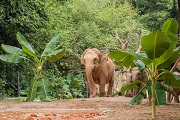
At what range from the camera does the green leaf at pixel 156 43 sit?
638 cm

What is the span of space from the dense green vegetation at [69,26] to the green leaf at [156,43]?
968cm

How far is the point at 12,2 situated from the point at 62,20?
30.6 feet

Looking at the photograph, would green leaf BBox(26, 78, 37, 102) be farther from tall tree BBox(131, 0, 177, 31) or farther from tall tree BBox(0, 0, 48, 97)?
tall tree BBox(131, 0, 177, 31)

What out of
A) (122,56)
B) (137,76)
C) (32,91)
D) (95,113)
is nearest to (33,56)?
(32,91)

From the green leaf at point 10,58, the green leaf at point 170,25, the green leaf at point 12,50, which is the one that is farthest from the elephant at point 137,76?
the green leaf at point 170,25

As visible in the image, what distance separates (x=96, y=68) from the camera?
1755 centimetres

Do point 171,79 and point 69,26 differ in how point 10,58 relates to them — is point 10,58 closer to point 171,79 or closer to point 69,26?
point 171,79

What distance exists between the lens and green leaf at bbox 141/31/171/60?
251 inches

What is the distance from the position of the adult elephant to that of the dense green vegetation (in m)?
1.00

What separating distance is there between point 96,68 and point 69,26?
11248 mm

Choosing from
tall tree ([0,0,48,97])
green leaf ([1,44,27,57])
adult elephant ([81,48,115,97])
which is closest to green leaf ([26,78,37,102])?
green leaf ([1,44,27,57])

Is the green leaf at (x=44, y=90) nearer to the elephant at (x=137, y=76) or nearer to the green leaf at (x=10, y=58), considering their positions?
the green leaf at (x=10, y=58)

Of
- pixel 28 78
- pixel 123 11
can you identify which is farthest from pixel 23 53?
pixel 123 11

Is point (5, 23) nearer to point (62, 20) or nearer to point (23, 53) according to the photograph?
point (23, 53)
